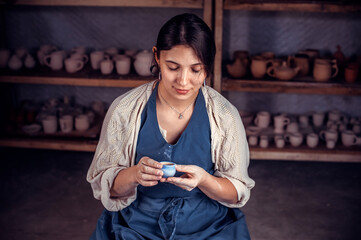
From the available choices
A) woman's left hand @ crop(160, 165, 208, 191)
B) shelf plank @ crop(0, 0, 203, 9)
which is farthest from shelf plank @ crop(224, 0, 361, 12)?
woman's left hand @ crop(160, 165, 208, 191)

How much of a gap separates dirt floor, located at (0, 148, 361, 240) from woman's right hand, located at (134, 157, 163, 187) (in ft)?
4.33

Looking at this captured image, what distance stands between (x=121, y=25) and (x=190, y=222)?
234cm

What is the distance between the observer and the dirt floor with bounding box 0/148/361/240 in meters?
2.53

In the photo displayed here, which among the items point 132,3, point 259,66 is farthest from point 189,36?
point 259,66

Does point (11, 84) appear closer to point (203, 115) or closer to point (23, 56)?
point (23, 56)

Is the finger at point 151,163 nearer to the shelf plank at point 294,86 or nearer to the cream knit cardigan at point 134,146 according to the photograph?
the cream knit cardigan at point 134,146

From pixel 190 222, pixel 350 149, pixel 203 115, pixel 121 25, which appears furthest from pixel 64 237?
pixel 350 149

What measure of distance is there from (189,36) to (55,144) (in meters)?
2.10

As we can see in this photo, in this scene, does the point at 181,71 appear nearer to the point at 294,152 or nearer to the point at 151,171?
the point at 151,171

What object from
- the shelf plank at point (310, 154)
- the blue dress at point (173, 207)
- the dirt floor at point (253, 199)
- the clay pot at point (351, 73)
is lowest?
the dirt floor at point (253, 199)

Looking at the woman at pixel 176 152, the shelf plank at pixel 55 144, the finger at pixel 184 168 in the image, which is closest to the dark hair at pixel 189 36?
the woman at pixel 176 152

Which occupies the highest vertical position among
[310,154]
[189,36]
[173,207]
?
[189,36]

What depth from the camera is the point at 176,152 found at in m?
1.51

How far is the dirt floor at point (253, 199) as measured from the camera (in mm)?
2531
